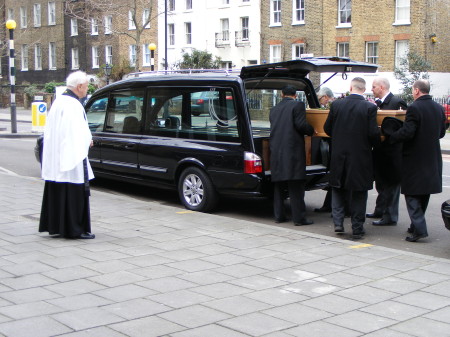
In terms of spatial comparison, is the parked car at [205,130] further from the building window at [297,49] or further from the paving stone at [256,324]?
the building window at [297,49]

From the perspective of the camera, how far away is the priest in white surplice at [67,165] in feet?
22.9

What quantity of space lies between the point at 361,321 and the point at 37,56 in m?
59.3

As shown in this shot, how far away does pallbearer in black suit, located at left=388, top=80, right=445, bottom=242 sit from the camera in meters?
7.41

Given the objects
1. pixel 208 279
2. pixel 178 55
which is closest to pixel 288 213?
pixel 208 279

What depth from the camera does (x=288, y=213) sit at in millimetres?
9680

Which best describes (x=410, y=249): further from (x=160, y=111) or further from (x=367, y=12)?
(x=367, y=12)

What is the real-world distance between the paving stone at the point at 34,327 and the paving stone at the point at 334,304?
6.30 feet

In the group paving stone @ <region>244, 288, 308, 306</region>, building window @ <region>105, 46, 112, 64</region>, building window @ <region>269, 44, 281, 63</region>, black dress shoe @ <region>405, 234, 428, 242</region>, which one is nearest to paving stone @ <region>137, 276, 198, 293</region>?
paving stone @ <region>244, 288, 308, 306</region>

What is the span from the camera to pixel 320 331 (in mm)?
4523

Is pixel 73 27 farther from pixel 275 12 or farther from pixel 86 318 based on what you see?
pixel 86 318

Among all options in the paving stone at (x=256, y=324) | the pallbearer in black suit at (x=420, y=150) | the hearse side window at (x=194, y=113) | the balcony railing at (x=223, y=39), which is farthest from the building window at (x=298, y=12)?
the paving stone at (x=256, y=324)

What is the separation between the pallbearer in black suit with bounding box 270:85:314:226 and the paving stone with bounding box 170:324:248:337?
4.04m

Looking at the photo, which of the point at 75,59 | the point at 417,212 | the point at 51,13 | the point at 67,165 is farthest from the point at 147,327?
the point at 51,13

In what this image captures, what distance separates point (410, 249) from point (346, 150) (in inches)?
53.6
